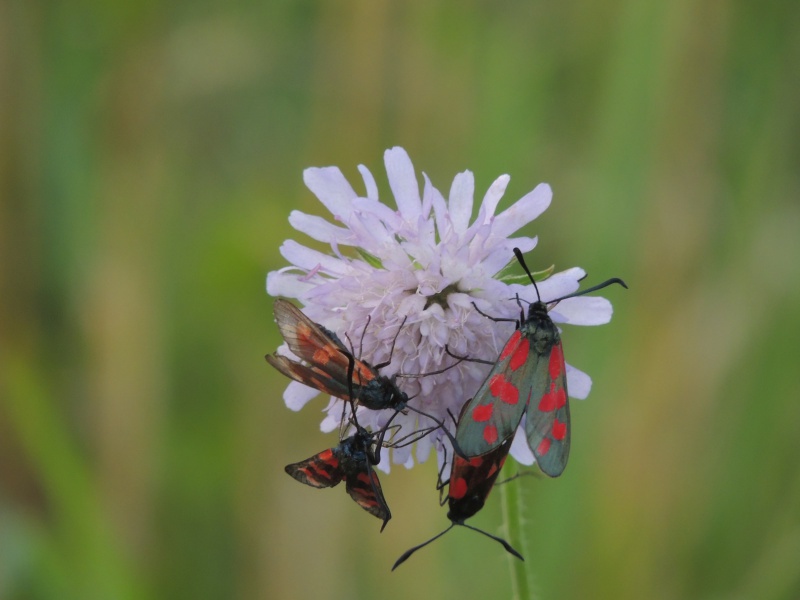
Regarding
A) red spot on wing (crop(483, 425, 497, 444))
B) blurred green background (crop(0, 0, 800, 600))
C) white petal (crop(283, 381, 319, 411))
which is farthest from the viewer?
blurred green background (crop(0, 0, 800, 600))

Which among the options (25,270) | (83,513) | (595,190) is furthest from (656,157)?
(25,270)

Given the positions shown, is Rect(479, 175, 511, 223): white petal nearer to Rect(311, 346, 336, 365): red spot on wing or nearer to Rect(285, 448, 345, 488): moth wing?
Rect(311, 346, 336, 365): red spot on wing

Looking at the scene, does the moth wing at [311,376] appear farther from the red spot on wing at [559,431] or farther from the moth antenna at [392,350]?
the red spot on wing at [559,431]

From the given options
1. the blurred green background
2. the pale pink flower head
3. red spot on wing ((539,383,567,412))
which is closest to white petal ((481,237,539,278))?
the pale pink flower head

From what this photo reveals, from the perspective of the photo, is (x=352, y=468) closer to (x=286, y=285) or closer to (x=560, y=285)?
(x=286, y=285)

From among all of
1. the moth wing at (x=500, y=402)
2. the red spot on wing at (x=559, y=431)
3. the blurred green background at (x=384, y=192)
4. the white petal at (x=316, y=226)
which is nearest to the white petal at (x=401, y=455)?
the moth wing at (x=500, y=402)

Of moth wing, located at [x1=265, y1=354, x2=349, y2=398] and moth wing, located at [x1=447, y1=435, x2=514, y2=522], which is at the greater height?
moth wing, located at [x1=265, y1=354, x2=349, y2=398]
